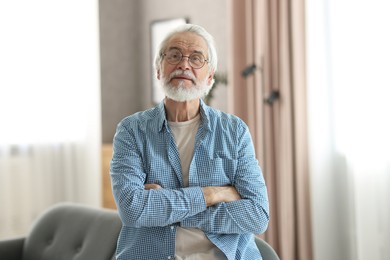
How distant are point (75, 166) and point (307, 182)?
75.3 inches

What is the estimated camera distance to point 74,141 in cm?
413

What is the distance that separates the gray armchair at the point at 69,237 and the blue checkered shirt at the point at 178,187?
0.98ft

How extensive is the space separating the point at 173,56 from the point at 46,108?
7.98 feet

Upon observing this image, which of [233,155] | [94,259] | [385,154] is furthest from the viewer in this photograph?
[385,154]

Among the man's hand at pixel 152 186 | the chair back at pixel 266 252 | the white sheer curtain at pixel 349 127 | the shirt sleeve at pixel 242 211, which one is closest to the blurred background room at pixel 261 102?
the white sheer curtain at pixel 349 127

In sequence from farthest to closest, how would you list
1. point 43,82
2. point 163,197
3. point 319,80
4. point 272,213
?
point 43,82, point 272,213, point 319,80, point 163,197

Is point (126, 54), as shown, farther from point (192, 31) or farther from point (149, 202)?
point (149, 202)

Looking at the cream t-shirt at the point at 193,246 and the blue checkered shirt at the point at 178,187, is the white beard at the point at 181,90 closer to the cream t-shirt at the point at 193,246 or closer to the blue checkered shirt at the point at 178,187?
the blue checkered shirt at the point at 178,187

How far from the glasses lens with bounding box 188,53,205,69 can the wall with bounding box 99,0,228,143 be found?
106 inches

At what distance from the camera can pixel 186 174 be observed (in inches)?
68.2

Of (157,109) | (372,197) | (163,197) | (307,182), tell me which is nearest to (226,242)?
(163,197)

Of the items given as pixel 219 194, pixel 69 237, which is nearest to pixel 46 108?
pixel 69 237

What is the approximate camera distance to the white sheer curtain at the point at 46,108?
12.5 feet

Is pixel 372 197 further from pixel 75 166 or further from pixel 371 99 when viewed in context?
pixel 75 166
